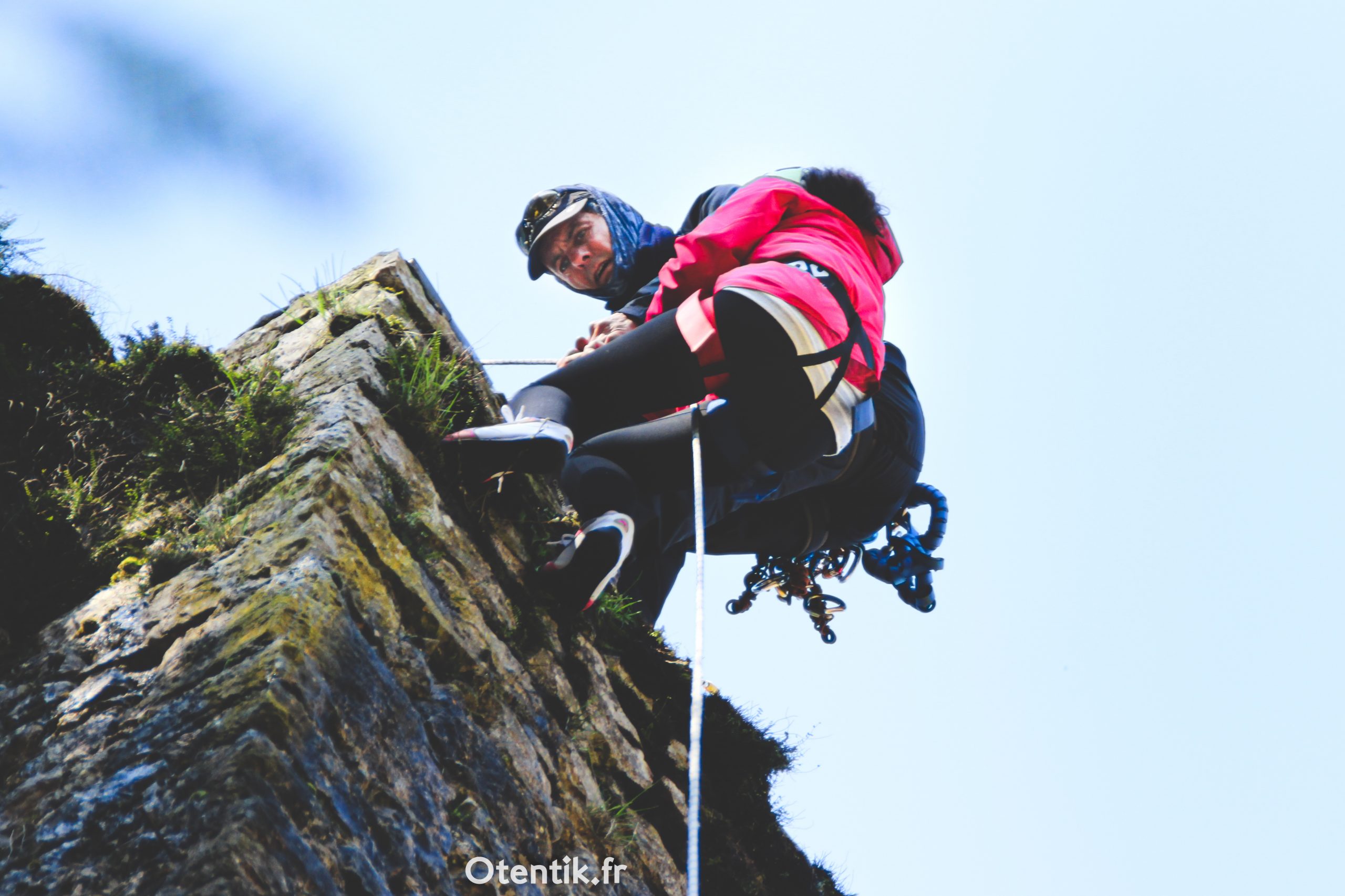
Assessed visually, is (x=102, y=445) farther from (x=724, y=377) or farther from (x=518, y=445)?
(x=724, y=377)

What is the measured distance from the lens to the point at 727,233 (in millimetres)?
3561

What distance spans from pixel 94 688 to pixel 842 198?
298cm

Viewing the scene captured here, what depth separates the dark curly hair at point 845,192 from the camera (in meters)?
3.91

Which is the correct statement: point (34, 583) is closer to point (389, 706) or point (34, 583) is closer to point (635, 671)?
point (389, 706)

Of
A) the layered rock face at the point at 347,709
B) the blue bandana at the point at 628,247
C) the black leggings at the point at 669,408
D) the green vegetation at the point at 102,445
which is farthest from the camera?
the blue bandana at the point at 628,247

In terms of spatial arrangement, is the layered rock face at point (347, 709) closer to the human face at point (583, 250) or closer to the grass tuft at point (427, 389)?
the grass tuft at point (427, 389)

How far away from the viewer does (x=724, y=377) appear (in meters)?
3.45

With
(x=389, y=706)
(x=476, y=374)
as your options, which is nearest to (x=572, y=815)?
(x=389, y=706)

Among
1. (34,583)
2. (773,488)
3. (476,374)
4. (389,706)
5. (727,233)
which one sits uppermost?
(727,233)

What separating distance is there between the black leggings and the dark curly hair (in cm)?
89

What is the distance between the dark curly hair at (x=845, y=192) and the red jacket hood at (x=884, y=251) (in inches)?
2.2

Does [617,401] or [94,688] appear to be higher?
[617,401]

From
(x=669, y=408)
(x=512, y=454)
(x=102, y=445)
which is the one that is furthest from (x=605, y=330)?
(x=102, y=445)

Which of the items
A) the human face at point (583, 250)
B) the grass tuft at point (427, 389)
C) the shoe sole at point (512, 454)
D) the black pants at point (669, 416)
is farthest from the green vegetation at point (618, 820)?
the human face at point (583, 250)
